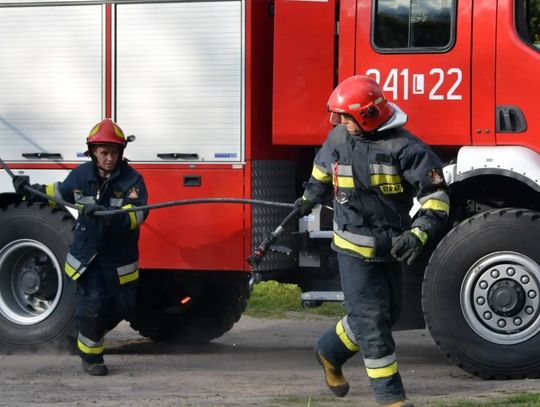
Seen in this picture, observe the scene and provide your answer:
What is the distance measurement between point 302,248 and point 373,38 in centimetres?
151

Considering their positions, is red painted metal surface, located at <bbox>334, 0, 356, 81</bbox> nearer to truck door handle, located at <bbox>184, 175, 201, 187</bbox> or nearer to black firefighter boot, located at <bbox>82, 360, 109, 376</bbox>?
truck door handle, located at <bbox>184, 175, 201, 187</bbox>

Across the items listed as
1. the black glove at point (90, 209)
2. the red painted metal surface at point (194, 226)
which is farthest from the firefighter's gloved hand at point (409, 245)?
the black glove at point (90, 209)

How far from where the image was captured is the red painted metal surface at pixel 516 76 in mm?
8148

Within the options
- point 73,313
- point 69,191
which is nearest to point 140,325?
point 73,313

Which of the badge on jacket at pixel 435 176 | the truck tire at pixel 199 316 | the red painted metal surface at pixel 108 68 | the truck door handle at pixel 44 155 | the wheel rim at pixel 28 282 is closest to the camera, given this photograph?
the badge on jacket at pixel 435 176

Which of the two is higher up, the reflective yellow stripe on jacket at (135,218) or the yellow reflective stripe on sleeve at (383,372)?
the reflective yellow stripe on jacket at (135,218)

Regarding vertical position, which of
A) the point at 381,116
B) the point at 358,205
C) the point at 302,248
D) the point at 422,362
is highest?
the point at 381,116

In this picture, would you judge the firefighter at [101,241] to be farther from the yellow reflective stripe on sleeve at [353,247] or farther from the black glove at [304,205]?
the yellow reflective stripe on sleeve at [353,247]

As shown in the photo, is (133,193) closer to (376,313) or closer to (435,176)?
(376,313)

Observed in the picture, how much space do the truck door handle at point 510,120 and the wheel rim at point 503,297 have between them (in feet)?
2.61

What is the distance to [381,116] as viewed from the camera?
6875 millimetres

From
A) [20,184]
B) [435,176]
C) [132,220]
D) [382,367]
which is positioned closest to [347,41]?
[132,220]

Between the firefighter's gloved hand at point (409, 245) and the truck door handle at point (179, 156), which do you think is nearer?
the firefighter's gloved hand at point (409, 245)

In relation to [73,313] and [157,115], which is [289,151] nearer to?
[157,115]
